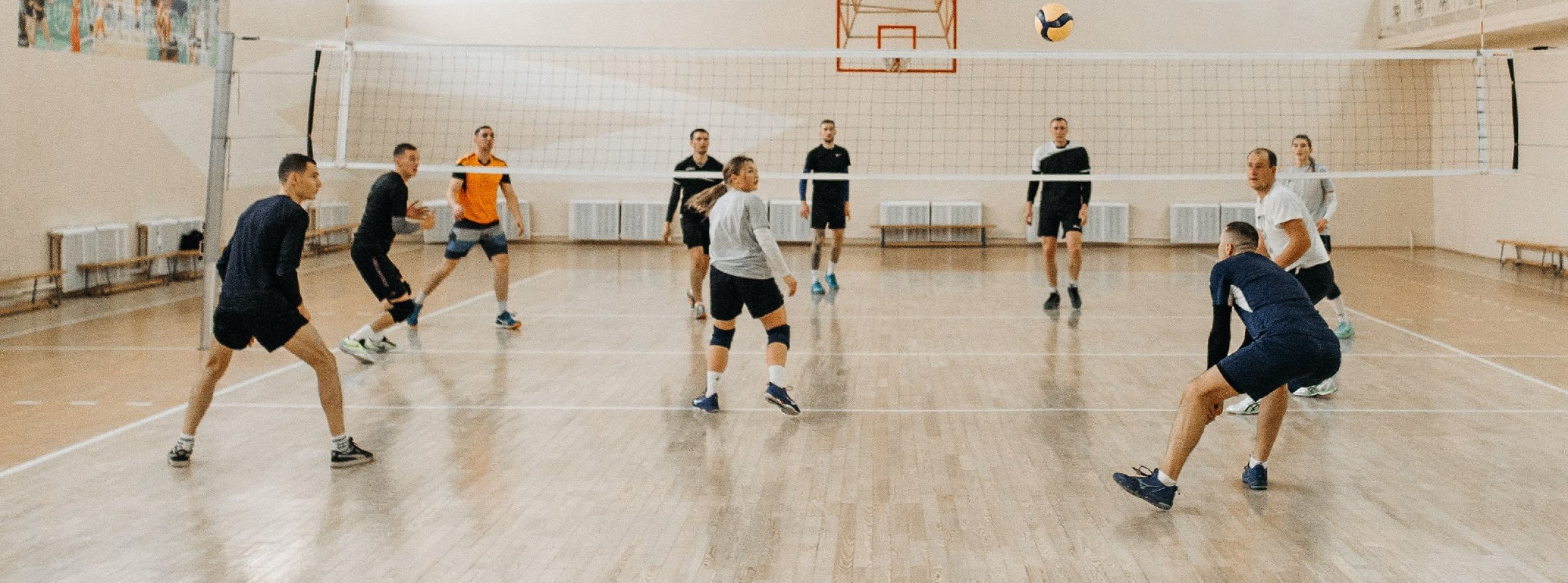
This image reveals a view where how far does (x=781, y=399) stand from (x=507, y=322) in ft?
13.1

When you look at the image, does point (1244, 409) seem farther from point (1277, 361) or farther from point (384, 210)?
point (384, 210)

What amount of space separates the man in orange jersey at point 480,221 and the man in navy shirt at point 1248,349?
20.4 feet

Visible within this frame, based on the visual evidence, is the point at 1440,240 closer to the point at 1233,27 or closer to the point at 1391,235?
the point at 1391,235

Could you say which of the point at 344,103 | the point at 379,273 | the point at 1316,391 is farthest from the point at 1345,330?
the point at 344,103

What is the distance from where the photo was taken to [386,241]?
29.1ft

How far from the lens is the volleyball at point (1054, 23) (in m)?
11.8

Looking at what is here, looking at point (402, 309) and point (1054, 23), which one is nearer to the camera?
point (402, 309)

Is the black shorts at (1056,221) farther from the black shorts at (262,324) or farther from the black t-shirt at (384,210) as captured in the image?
the black shorts at (262,324)

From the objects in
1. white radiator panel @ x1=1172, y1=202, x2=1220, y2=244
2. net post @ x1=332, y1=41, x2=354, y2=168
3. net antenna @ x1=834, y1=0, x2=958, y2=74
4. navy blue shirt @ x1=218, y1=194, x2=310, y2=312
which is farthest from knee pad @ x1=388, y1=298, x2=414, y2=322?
white radiator panel @ x1=1172, y1=202, x2=1220, y2=244

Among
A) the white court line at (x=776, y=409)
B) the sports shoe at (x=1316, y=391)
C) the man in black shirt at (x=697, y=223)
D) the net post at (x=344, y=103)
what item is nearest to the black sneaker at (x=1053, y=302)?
the man in black shirt at (x=697, y=223)

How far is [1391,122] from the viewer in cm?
1886

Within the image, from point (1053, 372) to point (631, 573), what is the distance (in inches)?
184

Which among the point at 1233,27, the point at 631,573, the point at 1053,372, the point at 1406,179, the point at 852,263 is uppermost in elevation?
the point at 1233,27

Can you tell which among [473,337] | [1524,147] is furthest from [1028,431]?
[1524,147]
